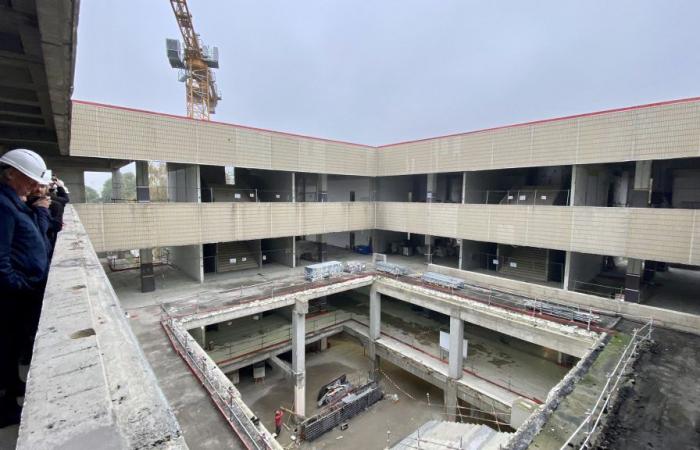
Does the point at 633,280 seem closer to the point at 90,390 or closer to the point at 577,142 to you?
the point at 577,142

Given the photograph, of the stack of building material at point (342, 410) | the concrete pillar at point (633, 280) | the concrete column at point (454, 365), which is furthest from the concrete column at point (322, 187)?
the concrete pillar at point (633, 280)

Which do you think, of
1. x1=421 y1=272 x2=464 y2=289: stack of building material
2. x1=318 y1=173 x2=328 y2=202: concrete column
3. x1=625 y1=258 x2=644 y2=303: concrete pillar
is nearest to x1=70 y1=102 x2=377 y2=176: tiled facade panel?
x1=318 y1=173 x2=328 y2=202: concrete column

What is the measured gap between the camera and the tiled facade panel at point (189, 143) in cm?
1487

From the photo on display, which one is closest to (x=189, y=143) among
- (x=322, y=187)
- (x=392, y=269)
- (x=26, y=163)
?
(x=322, y=187)

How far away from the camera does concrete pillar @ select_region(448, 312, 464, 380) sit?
51.8ft

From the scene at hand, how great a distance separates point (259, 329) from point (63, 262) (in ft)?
55.3

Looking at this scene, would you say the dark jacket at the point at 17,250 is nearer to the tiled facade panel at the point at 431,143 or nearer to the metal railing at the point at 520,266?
the tiled facade panel at the point at 431,143

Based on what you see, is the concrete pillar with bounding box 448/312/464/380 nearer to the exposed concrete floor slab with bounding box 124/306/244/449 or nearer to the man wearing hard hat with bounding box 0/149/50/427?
the exposed concrete floor slab with bounding box 124/306/244/449

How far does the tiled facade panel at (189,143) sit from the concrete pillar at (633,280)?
1754cm

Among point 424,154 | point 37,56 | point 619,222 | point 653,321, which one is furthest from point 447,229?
point 37,56

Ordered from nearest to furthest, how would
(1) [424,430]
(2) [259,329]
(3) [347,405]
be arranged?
(1) [424,430]
(3) [347,405]
(2) [259,329]

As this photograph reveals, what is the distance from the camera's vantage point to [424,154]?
Result: 23.3m

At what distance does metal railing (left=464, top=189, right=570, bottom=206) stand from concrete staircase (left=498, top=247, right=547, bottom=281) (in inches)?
123

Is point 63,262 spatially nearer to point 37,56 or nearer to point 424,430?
point 37,56
